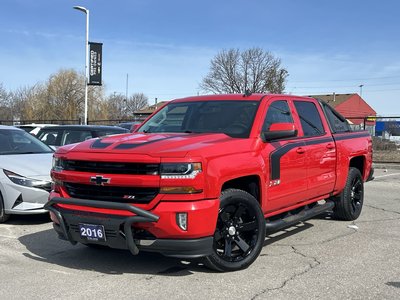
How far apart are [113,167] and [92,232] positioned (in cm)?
67

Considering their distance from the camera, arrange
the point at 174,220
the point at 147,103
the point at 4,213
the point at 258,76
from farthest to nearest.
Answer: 1. the point at 147,103
2. the point at 258,76
3. the point at 4,213
4. the point at 174,220

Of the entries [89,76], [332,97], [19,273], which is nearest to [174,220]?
[19,273]

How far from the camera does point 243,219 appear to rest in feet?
17.0

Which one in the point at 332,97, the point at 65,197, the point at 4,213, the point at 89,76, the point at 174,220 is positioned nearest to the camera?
the point at 174,220

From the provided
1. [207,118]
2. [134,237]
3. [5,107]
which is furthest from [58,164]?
[5,107]

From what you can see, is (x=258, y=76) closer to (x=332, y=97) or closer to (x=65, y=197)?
(x=332, y=97)

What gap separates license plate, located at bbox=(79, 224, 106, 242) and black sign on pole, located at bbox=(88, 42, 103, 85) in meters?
21.8

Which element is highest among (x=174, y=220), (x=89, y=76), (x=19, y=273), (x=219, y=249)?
(x=89, y=76)

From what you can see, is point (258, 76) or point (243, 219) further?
point (258, 76)

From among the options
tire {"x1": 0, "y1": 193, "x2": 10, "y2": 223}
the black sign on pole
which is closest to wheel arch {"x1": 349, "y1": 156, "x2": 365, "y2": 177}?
tire {"x1": 0, "y1": 193, "x2": 10, "y2": 223}

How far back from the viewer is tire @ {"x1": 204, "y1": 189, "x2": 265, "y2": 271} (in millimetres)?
4859

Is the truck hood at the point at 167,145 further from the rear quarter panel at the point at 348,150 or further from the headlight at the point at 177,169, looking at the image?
the rear quarter panel at the point at 348,150

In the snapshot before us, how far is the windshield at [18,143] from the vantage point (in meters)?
8.33

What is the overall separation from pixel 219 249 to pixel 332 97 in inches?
3374
